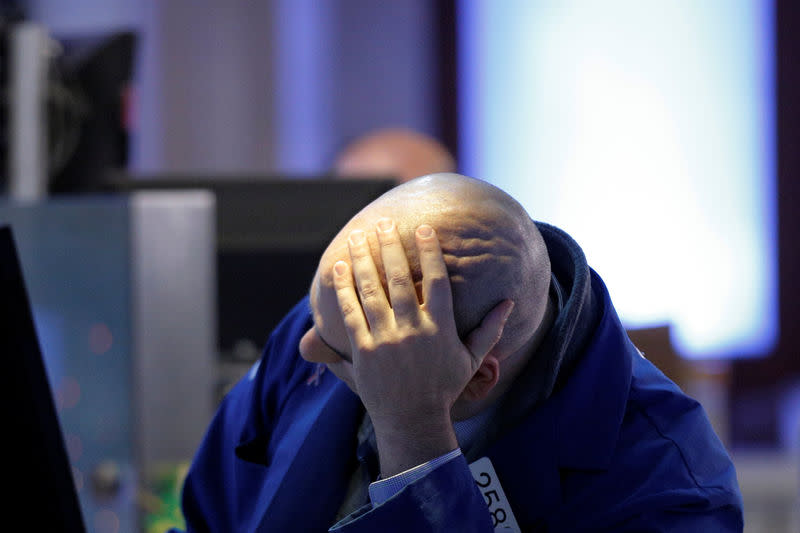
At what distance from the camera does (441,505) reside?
2.45 feet

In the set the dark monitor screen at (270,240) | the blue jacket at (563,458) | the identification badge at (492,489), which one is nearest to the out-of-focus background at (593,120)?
the dark monitor screen at (270,240)

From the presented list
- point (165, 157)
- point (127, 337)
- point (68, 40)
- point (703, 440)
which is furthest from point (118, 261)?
point (165, 157)

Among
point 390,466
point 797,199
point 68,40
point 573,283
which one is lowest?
point 797,199

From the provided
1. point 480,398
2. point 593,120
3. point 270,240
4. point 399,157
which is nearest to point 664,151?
point 593,120

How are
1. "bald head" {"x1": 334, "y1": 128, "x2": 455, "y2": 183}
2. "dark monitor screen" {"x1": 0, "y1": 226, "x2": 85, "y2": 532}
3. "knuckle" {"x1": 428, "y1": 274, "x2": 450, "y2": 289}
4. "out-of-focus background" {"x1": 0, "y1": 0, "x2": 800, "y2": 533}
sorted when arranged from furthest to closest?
1. "out-of-focus background" {"x1": 0, "y1": 0, "x2": 800, "y2": 533}
2. "bald head" {"x1": 334, "y1": 128, "x2": 455, "y2": 183}
3. "dark monitor screen" {"x1": 0, "y1": 226, "x2": 85, "y2": 532}
4. "knuckle" {"x1": 428, "y1": 274, "x2": 450, "y2": 289}

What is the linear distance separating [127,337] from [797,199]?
3.50 m

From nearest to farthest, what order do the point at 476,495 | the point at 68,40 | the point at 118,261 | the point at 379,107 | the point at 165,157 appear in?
the point at 476,495, the point at 118,261, the point at 68,40, the point at 165,157, the point at 379,107

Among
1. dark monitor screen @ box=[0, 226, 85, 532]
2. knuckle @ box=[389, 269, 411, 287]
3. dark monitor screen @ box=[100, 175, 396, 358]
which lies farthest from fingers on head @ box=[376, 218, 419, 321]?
dark monitor screen @ box=[100, 175, 396, 358]

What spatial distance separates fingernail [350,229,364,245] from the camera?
75 cm

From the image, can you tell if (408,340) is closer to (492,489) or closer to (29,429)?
(492,489)

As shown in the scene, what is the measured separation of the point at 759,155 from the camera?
14.3ft

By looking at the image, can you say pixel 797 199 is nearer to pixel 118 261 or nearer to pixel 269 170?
pixel 269 170

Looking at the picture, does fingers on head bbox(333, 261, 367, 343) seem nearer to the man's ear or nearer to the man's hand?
the man's hand

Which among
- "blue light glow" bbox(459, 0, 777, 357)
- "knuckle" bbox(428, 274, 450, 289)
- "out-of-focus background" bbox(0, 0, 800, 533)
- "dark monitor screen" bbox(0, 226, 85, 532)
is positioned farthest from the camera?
"blue light glow" bbox(459, 0, 777, 357)
